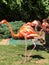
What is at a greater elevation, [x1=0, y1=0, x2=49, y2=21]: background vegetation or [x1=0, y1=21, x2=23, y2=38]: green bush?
[x1=0, y1=0, x2=49, y2=21]: background vegetation

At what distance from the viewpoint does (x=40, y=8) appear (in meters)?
16.8

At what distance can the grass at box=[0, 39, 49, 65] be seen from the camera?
967 cm

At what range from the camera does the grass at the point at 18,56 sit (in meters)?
9.67

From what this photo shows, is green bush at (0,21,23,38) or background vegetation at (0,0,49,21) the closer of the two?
green bush at (0,21,23,38)

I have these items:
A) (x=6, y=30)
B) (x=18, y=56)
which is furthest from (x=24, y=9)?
(x=18, y=56)

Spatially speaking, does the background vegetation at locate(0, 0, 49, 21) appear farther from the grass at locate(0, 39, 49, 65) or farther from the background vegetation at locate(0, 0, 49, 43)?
the grass at locate(0, 39, 49, 65)

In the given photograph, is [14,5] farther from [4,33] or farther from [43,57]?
[43,57]

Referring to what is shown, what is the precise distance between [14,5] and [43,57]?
243 inches

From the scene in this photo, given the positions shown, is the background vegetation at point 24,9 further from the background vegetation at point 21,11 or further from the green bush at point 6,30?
the green bush at point 6,30

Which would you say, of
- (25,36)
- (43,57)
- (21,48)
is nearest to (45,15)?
(21,48)

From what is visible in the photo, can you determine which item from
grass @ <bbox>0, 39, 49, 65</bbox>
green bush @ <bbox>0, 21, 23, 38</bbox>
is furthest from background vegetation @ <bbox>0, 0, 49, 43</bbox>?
grass @ <bbox>0, 39, 49, 65</bbox>

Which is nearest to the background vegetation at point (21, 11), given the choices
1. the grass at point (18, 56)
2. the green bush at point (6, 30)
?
the green bush at point (6, 30)

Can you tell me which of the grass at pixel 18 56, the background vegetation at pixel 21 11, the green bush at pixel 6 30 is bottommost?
the grass at pixel 18 56

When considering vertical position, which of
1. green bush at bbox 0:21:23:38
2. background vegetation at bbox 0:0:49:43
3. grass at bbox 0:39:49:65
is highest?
background vegetation at bbox 0:0:49:43
